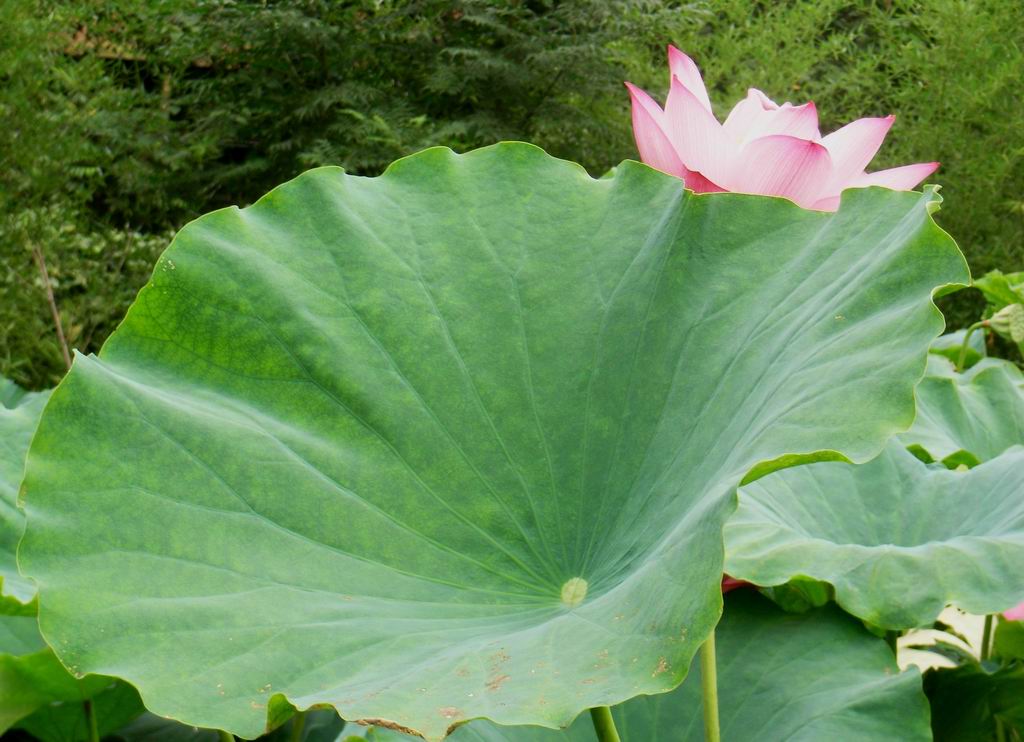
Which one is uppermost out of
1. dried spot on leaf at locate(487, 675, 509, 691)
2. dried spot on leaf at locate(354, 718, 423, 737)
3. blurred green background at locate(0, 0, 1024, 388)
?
dried spot on leaf at locate(487, 675, 509, 691)

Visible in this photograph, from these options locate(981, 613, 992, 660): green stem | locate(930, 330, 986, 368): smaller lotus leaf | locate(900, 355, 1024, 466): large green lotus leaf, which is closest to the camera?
locate(981, 613, 992, 660): green stem

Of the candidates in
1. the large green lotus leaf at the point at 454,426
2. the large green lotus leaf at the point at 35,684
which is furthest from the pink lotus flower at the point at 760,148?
the large green lotus leaf at the point at 35,684

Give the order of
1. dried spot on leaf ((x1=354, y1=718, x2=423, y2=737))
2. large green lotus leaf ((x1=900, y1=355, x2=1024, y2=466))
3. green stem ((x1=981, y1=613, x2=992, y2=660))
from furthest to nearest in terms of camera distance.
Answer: large green lotus leaf ((x1=900, y1=355, x2=1024, y2=466)) < green stem ((x1=981, y1=613, x2=992, y2=660)) < dried spot on leaf ((x1=354, y1=718, x2=423, y2=737))

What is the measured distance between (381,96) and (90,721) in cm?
501

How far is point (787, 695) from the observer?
1.98 feet

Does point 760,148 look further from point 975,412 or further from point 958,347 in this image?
point 958,347

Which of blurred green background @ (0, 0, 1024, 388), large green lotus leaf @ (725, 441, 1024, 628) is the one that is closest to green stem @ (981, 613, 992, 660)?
large green lotus leaf @ (725, 441, 1024, 628)

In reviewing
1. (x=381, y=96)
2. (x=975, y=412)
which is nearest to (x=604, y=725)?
(x=975, y=412)

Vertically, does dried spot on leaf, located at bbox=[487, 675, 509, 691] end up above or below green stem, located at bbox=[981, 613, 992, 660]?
above

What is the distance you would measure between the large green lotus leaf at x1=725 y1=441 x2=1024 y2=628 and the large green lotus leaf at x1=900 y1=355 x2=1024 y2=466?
0.25 m

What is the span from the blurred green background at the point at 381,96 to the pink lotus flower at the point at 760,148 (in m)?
3.52

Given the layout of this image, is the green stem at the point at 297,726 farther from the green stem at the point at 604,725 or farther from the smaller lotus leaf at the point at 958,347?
the smaller lotus leaf at the point at 958,347

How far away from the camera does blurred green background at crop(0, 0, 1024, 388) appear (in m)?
3.97

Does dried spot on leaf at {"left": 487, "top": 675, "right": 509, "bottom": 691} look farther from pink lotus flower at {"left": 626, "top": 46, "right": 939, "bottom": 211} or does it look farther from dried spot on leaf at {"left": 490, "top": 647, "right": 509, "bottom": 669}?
pink lotus flower at {"left": 626, "top": 46, "right": 939, "bottom": 211}
